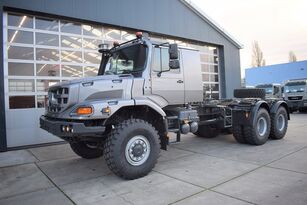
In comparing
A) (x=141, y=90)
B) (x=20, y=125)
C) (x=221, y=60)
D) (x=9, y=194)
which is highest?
(x=221, y=60)

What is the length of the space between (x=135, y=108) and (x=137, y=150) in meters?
0.93

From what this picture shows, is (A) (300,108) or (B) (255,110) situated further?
(A) (300,108)

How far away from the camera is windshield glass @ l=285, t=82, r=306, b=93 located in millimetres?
18722

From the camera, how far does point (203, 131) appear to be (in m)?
9.64

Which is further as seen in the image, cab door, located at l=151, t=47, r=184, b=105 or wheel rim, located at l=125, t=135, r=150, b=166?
cab door, located at l=151, t=47, r=184, b=105

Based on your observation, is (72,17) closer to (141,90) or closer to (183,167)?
(141,90)

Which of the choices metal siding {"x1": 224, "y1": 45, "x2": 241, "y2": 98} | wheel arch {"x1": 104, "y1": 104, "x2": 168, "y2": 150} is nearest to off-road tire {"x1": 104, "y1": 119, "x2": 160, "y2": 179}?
wheel arch {"x1": 104, "y1": 104, "x2": 168, "y2": 150}

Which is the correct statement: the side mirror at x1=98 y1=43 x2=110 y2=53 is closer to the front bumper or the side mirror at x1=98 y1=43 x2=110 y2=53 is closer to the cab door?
the cab door

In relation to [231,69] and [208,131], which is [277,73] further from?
[208,131]

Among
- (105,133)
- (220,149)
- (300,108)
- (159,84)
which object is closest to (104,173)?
(105,133)

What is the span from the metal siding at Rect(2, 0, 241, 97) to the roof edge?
0.15m

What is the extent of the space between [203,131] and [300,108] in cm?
1265

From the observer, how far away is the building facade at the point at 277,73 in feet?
129

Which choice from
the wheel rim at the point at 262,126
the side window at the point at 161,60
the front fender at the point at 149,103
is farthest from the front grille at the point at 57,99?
the wheel rim at the point at 262,126
